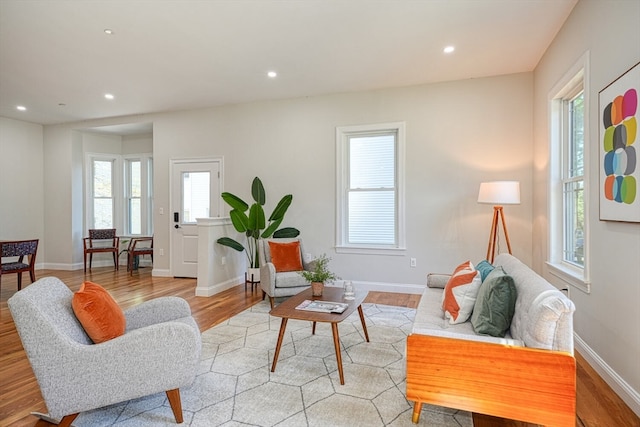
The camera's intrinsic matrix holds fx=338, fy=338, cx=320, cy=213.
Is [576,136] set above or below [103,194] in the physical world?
above

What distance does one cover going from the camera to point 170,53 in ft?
12.2

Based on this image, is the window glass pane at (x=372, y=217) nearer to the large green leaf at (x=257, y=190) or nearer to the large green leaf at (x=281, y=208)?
the large green leaf at (x=281, y=208)

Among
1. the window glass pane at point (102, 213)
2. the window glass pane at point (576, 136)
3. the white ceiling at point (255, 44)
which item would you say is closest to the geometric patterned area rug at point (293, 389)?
the window glass pane at point (576, 136)

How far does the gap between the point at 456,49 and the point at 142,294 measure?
5038mm

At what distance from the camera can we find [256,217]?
15.7 feet

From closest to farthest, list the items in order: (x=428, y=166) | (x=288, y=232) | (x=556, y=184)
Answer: (x=556, y=184), (x=428, y=166), (x=288, y=232)

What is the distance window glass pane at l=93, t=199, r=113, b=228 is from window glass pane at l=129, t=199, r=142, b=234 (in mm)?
404

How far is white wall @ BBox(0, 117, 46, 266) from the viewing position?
6.30 m

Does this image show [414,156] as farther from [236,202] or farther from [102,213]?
[102,213]

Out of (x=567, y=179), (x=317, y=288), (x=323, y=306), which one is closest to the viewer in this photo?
(x=323, y=306)

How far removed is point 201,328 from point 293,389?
1.55 m

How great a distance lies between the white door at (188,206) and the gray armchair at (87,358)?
400 centimetres

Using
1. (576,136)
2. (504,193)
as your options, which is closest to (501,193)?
(504,193)

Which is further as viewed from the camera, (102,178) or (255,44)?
(102,178)
